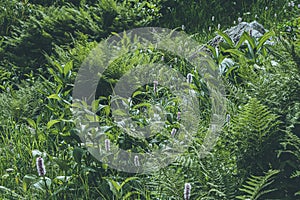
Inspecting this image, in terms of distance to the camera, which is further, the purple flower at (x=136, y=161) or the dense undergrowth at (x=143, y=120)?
the purple flower at (x=136, y=161)

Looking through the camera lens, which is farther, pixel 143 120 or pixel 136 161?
pixel 143 120

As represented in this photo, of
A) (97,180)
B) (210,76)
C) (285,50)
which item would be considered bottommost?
(97,180)

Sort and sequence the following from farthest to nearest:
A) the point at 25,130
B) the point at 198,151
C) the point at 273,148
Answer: the point at 25,130, the point at 198,151, the point at 273,148

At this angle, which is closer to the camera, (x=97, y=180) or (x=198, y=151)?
(x=198, y=151)

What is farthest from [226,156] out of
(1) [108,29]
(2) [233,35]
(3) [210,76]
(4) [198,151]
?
(1) [108,29]

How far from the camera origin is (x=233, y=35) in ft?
17.0

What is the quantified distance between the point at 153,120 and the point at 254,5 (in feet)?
11.4

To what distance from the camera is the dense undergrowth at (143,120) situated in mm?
2938

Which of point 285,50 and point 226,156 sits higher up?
point 285,50

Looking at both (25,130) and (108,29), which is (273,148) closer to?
(25,130)

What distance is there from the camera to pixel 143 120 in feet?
12.5

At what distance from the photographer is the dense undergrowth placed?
9.64 feet

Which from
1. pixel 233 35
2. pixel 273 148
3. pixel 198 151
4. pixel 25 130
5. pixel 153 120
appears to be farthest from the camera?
pixel 233 35

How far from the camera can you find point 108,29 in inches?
234
